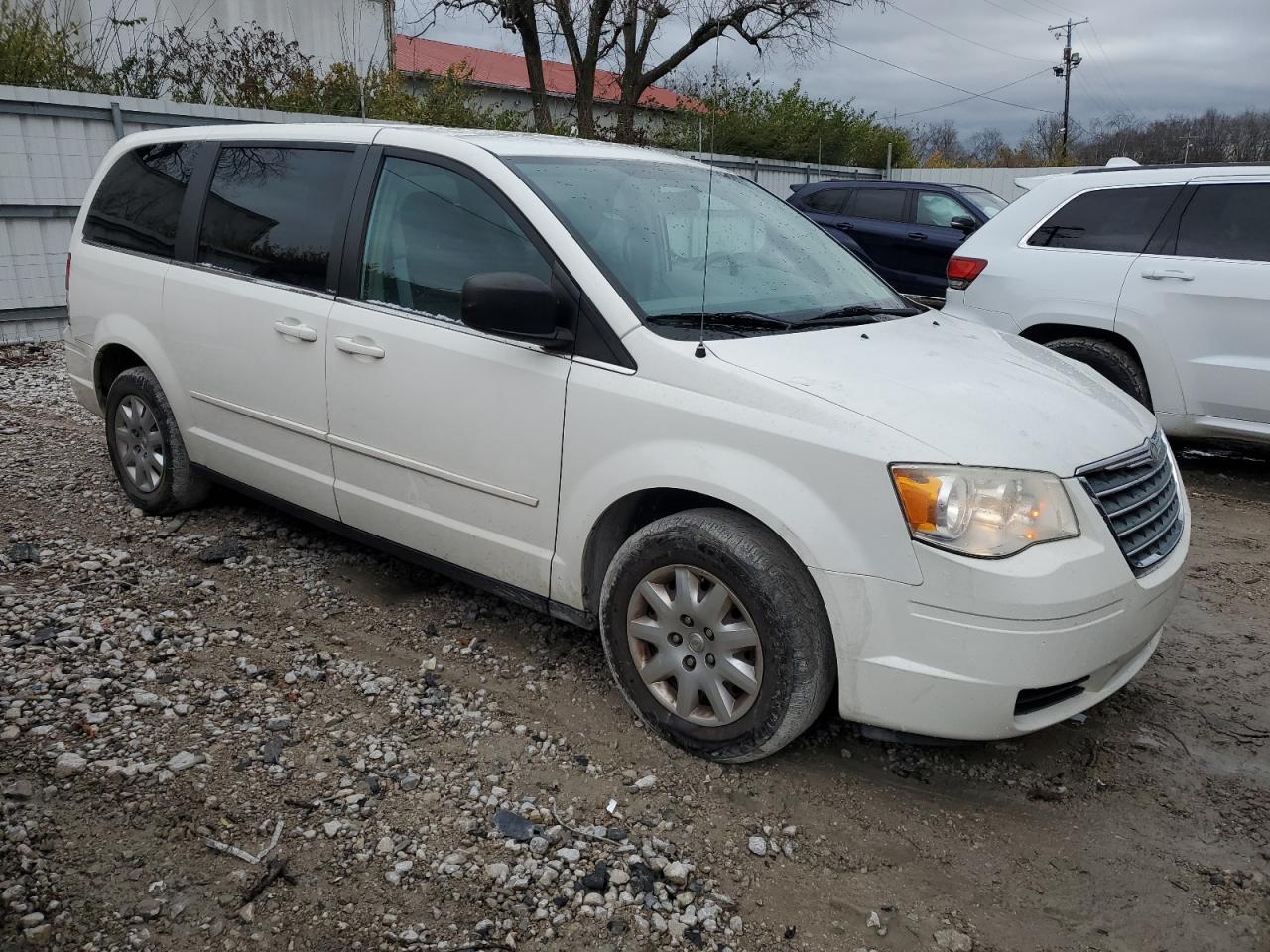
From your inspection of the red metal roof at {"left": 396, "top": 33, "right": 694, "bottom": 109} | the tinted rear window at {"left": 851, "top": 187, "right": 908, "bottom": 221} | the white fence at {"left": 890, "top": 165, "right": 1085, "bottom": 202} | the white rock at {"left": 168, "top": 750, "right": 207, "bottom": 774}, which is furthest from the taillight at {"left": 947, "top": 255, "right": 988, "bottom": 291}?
the red metal roof at {"left": 396, "top": 33, "right": 694, "bottom": 109}

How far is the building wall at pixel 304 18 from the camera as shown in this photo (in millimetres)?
18531

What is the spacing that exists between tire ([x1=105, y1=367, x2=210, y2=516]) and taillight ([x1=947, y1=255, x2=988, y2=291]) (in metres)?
4.91

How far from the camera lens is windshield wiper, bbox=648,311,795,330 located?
3.13m

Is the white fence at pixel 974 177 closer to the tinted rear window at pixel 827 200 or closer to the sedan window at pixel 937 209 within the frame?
the tinted rear window at pixel 827 200

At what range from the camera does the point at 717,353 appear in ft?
9.74

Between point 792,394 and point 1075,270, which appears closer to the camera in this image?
point 792,394

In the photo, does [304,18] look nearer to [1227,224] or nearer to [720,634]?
[1227,224]

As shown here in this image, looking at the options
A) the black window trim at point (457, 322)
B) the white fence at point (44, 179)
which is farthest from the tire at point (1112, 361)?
the white fence at point (44, 179)

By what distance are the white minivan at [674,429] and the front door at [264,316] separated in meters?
0.02

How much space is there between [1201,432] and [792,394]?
4.30 m

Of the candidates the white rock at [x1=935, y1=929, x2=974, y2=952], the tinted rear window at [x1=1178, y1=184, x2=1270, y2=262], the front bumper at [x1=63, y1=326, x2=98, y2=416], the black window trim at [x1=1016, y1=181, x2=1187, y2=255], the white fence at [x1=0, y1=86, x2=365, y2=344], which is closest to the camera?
the white rock at [x1=935, y1=929, x2=974, y2=952]

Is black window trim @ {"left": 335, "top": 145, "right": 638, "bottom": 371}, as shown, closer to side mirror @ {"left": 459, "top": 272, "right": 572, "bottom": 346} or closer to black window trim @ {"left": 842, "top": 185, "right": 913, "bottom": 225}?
side mirror @ {"left": 459, "top": 272, "right": 572, "bottom": 346}

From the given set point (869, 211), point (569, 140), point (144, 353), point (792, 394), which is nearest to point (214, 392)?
point (144, 353)

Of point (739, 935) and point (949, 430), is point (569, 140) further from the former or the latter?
point (739, 935)
